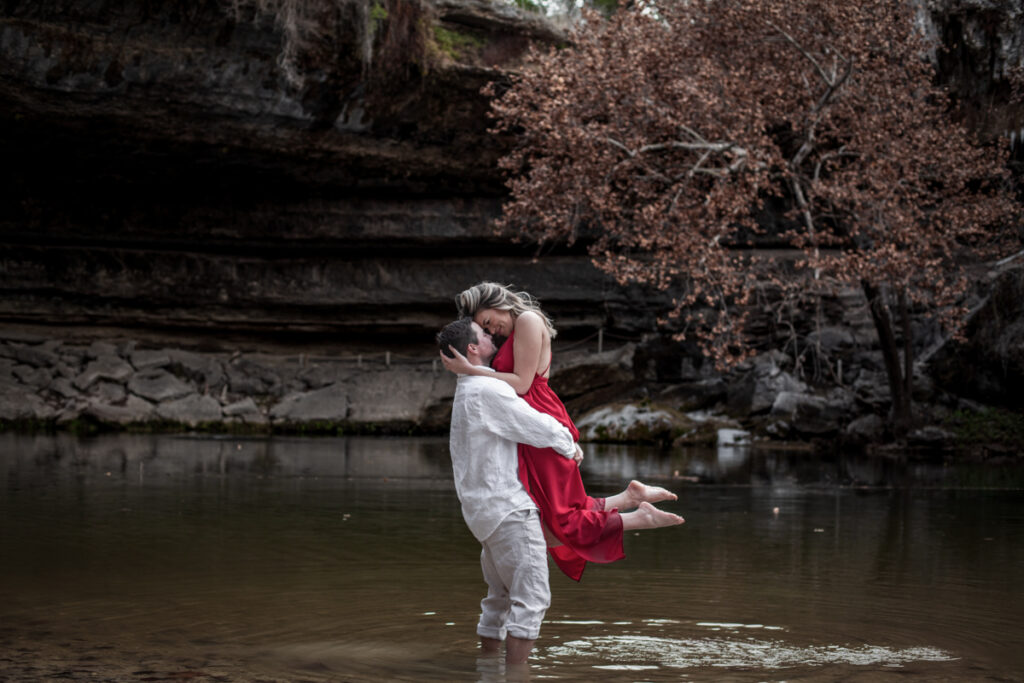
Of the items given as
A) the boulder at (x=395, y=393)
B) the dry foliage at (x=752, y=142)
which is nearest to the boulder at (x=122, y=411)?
the boulder at (x=395, y=393)

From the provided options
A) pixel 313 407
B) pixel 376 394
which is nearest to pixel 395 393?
pixel 376 394

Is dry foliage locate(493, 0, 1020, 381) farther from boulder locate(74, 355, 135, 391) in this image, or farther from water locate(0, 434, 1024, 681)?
boulder locate(74, 355, 135, 391)

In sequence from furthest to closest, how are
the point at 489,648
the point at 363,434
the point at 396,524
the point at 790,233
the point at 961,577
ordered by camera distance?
the point at 363,434 < the point at 790,233 < the point at 396,524 < the point at 961,577 < the point at 489,648

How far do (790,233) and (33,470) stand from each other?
10162mm

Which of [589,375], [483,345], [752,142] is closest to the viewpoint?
[483,345]

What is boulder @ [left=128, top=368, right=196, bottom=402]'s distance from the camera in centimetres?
2425

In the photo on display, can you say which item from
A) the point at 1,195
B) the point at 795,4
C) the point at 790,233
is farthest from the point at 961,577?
the point at 1,195

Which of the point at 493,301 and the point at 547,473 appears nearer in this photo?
the point at 547,473

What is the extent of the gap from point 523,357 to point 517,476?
475 millimetres

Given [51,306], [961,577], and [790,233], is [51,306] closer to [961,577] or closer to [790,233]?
[790,233]

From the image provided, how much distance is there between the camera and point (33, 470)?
1230cm

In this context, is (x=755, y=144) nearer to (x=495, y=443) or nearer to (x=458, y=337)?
(x=458, y=337)

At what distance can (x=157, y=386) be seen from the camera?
2445 cm

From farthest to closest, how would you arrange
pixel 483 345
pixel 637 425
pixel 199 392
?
pixel 199 392, pixel 637 425, pixel 483 345
